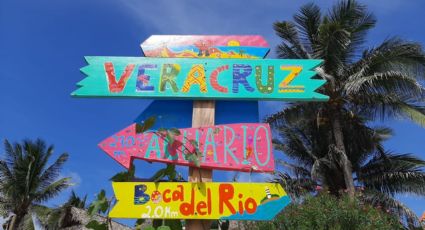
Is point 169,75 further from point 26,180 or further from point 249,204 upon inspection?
point 26,180

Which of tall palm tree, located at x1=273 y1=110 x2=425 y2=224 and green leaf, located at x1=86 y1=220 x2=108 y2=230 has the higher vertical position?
tall palm tree, located at x1=273 y1=110 x2=425 y2=224

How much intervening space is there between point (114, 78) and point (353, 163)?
14302 mm

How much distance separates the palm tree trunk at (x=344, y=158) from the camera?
14080mm

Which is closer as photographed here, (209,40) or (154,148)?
(154,148)

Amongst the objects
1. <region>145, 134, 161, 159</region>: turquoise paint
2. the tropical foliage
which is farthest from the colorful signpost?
the tropical foliage

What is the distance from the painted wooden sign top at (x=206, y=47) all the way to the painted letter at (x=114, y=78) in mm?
330

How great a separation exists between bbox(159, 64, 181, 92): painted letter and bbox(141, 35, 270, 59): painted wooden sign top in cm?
24

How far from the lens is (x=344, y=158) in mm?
14445

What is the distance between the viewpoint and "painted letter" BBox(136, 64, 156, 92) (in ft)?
15.4

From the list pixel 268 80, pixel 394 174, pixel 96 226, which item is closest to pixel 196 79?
pixel 268 80

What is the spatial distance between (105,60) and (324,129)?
13.3m

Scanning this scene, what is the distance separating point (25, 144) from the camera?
906 inches

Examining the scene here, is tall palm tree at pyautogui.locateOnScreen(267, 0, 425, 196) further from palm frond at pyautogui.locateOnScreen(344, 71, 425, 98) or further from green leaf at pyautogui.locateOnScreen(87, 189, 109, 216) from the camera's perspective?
green leaf at pyautogui.locateOnScreen(87, 189, 109, 216)

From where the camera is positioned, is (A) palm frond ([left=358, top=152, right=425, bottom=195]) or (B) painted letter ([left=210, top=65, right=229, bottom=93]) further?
(A) palm frond ([left=358, top=152, right=425, bottom=195])
